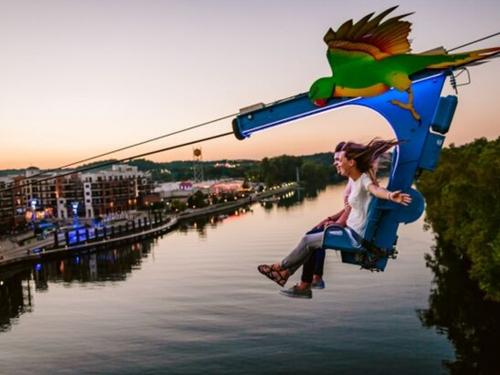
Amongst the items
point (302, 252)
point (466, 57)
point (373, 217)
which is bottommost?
point (302, 252)

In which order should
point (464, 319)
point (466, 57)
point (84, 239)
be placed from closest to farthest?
point (466, 57) < point (464, 319) < point (84, 239)

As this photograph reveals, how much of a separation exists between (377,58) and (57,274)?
199ft

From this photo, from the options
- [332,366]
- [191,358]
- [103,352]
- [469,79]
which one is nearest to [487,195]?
[332,366]

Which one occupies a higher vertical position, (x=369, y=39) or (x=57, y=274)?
(x=369, y=39)

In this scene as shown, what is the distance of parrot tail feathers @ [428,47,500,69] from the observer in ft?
12.8

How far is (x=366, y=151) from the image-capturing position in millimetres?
4340

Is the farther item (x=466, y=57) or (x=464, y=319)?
(x=464, y=319)

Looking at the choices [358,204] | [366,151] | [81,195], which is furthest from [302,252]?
[81,195]

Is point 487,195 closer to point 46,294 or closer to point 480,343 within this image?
point 480,343

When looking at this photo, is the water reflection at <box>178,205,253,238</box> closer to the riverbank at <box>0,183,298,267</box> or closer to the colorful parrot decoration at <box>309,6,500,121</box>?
the riverbank at <box>0,183,298,267</box>

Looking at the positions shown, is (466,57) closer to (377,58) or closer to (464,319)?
(377,58)

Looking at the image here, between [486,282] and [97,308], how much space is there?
27.6 metres

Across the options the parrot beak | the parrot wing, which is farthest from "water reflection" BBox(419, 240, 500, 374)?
the parrot wing

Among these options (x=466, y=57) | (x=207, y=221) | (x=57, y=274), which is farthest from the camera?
(x=207, y=221)
